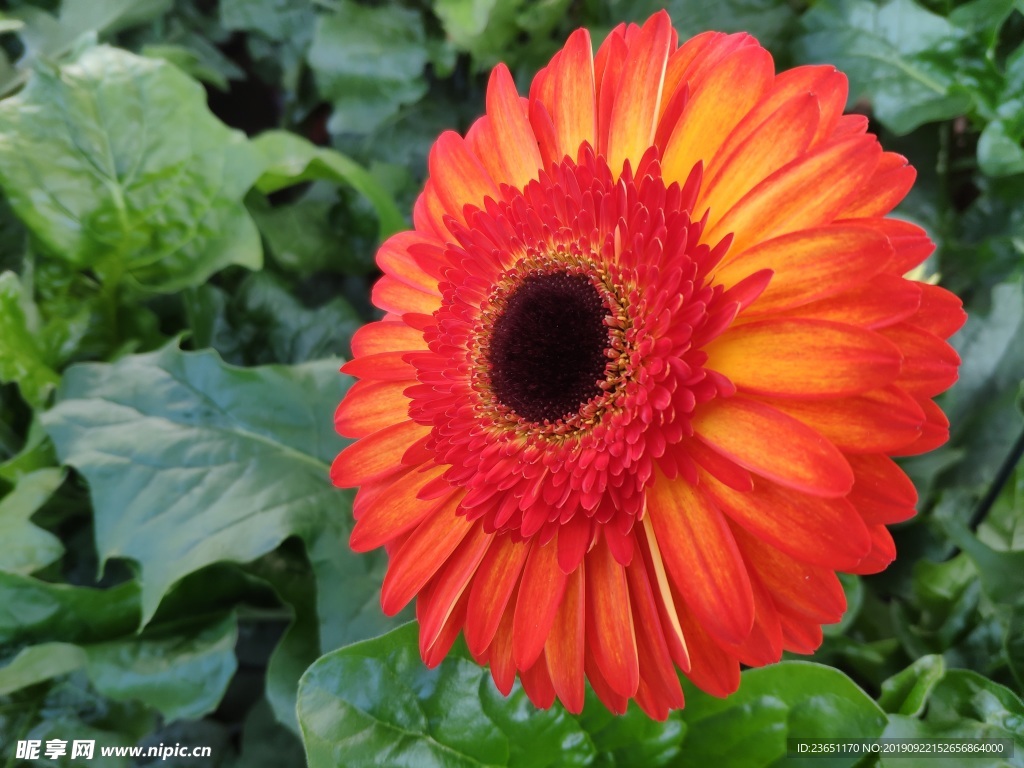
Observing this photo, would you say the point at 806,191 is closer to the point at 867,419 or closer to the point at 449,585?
the point at 867,419

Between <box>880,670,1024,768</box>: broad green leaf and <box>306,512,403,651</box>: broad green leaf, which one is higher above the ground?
<box>880,670,1024,768</box>: broad green leaf

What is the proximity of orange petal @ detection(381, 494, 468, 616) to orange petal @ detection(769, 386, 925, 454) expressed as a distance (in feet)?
0.73

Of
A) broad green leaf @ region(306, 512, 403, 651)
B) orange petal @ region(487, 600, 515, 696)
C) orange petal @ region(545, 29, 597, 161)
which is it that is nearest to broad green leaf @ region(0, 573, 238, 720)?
broad green leaf @ region(306, 512, 403, 651)

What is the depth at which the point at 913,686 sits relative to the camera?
53 cm

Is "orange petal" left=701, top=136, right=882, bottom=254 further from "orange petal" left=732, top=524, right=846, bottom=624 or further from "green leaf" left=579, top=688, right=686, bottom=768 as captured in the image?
"green leaf" left=579, top=688, right=686, bottom=768

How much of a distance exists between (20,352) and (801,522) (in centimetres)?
81

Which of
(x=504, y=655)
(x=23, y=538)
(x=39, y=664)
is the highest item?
(x=504, y=655)

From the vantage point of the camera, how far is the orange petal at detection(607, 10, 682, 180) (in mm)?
451

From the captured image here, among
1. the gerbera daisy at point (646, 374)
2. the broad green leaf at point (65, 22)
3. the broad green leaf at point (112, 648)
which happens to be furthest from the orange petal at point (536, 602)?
the broad green leaf at point (65, 22)

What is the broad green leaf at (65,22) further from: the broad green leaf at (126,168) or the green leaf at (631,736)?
the green leaf at (631,736)

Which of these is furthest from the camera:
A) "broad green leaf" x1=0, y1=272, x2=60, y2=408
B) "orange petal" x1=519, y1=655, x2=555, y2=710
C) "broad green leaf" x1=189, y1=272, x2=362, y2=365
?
"broad green leaf" x1=189, y1=272, x2=362, y2=365

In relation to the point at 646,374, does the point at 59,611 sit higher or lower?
lower

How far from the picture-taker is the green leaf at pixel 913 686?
501 millimetres

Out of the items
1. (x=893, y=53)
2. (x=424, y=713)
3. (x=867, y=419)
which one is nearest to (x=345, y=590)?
(x=424, y=713)
